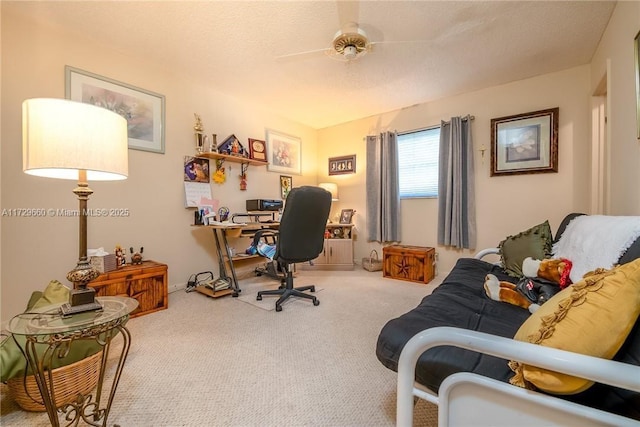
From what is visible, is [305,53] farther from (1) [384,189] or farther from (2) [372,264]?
(2) [372,264]

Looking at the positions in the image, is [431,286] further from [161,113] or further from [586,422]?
[161,113]

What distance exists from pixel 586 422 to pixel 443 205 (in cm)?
299

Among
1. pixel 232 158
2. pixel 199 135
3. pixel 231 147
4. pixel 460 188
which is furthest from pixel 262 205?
pixel 460 188

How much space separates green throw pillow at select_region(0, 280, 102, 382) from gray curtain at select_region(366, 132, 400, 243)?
3259 mm

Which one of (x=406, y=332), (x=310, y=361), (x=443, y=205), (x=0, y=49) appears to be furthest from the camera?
(x=443, y=205)

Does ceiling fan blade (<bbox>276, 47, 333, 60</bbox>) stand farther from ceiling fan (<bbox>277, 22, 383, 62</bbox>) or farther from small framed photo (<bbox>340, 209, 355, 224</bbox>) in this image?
small framed photo (<bbox>340, 209, 355, 224</bbox>)

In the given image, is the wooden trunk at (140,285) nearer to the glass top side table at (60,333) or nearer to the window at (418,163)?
the glass top side table at (60,333)

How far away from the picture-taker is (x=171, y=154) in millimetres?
2787

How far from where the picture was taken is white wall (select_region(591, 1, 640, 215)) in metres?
1.57

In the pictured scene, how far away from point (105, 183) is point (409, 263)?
3235 millimetres

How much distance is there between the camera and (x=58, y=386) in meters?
1.14

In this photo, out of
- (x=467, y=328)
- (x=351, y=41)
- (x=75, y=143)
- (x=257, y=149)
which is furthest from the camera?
(x=257, y=149)

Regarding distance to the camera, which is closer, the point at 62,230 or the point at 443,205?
the point at 62,230

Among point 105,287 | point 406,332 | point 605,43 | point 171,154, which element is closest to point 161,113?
point 171,154
